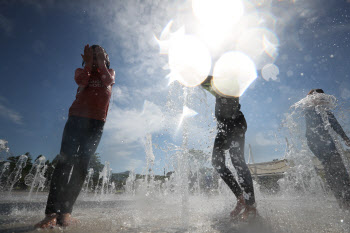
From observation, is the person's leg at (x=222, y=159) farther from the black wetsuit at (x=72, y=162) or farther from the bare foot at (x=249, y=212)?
the black wetsuit at (x=72, y=162)

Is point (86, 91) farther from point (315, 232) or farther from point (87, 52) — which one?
point (315, 232)

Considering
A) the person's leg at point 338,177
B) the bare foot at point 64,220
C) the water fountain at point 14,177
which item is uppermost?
the water fountain at point 14,177

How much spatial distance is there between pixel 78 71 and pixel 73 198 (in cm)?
135

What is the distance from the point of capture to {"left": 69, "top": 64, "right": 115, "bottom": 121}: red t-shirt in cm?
192

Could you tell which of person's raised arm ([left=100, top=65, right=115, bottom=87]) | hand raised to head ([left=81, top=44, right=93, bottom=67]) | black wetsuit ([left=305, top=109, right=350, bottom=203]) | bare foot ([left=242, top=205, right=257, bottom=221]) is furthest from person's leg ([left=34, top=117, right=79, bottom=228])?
black wetsuit ([left=305, top=109, right=350, bottom=203])

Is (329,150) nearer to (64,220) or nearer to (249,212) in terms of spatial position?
(249,212)

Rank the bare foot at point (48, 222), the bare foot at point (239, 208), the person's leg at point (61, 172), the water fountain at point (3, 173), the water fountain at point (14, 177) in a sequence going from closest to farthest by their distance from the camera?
the bare foot at point (48, 222) → the person's leg at point (61, 172) → the bare foot at point (239, 208) → the water fountain at point (3, 173) → the water fountain at point (14, 177)

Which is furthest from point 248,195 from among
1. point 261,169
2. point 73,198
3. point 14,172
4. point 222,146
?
point 14,172

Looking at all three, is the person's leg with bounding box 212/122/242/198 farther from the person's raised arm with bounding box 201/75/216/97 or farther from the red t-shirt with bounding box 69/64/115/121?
the red t-shirt with bounding box 69/64/115/121

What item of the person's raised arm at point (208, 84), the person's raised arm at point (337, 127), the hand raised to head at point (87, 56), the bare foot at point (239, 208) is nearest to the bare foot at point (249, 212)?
the bare foot at point (239, 208)

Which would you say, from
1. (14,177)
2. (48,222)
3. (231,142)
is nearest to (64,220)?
(48,222)

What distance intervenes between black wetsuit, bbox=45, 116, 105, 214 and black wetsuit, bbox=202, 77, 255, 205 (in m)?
1.62

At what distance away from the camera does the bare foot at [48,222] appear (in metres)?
1.39

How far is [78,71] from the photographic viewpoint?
197 cm
